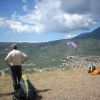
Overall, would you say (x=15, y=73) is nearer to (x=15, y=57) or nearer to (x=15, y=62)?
(x=15, y=62)

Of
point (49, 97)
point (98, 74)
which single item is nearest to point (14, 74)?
point (49, 97)

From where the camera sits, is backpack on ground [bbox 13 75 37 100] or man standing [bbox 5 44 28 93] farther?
man standing [bbox 5 44 28 93]

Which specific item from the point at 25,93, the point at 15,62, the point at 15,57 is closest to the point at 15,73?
the point at 15,62

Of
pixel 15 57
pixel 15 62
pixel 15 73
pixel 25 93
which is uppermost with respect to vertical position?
pixel 15 57

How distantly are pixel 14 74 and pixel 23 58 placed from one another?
3.62 ft

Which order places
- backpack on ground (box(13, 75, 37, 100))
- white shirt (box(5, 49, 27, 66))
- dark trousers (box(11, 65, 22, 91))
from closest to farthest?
1. backpack on ground (box(13, 75, 37, 100))
2. white shirt (box(5, 49, 27, 66))
3. dark trousers (box(11, 65, 22, 91))

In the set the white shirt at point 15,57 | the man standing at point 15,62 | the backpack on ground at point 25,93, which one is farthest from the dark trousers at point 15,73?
the backpack on ground at point 25,93

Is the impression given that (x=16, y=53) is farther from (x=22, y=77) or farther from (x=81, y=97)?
(x=81, y=97)

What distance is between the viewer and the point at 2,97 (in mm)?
9352

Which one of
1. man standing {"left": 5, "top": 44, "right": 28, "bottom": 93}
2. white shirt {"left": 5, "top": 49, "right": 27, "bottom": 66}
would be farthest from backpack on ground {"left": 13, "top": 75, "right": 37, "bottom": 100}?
white shirt {"left": 5, "top": 49, "right": 27, "bottom": 66}

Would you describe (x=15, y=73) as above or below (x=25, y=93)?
above

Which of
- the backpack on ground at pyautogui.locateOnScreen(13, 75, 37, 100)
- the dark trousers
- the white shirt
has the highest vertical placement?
the white shirt

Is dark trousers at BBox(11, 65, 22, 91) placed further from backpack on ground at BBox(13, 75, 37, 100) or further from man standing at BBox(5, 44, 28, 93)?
backpack on ground at BBox(13, 75, 37, 100)

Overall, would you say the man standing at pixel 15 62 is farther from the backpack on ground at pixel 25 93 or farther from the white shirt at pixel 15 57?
the backpack on ground at pixel 25 93
